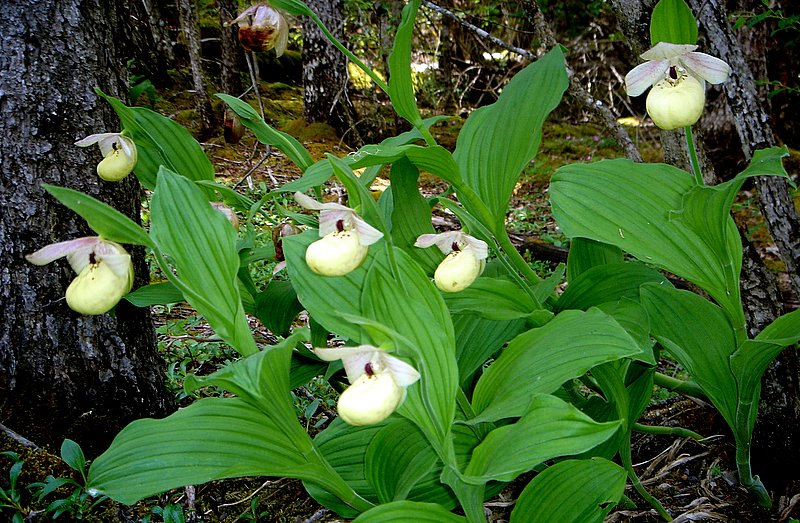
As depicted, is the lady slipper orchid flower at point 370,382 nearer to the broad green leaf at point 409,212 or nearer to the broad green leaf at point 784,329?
the broad green leaf at point 409,212

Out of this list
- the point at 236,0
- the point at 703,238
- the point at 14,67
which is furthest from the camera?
the point at 236,0

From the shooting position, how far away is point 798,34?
436 centimetres

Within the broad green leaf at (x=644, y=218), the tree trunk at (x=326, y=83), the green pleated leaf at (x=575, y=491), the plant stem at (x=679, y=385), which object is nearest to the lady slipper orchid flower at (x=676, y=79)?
the broad green leaf at (x=644, y=218)

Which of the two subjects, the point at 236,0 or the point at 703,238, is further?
the point at 236,0

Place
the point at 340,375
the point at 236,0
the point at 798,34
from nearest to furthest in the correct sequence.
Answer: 1. the point at 340,375
2. the point at 798,34
3. the point at 236,0

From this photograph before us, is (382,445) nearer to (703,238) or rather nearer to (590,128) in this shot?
(703,238)

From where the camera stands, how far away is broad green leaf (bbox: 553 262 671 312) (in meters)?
1.40

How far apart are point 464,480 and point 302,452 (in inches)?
12.5

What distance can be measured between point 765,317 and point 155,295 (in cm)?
157

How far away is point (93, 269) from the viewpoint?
3.39ft

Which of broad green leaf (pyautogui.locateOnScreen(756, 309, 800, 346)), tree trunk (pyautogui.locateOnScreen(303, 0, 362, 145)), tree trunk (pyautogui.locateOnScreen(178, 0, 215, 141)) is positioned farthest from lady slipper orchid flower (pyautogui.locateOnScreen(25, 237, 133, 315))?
tree trunk (pyautogui.locateOnScreen(303, 0, 362, 145))

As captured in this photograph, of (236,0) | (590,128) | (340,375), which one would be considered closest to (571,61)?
(590,128)

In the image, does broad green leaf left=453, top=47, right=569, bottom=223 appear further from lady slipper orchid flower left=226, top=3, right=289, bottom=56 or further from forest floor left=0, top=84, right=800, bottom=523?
forest floor left=0, top=84, right=800, bottom=523

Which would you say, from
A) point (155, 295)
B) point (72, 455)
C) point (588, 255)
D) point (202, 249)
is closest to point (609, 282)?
point (588, 255)
